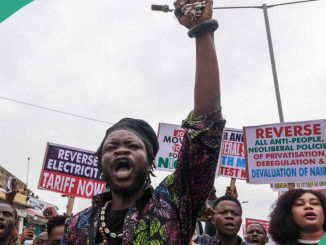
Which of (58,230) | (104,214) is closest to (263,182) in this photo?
(58,230)

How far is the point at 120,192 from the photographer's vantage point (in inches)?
66.7

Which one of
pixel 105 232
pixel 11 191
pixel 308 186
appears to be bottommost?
pixel 105 232

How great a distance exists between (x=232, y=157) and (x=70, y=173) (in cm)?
272

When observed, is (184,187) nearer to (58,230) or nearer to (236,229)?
(236,229)

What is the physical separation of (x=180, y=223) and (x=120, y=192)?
0.27m

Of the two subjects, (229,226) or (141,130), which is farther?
(229,226)

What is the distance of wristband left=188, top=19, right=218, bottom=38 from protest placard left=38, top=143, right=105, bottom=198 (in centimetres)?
615

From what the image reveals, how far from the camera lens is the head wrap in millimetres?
1779

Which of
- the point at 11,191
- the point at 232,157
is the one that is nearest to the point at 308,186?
the point at 232,157

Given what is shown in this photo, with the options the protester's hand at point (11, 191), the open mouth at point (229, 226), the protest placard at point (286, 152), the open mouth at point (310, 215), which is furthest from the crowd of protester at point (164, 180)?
the protest placard at point (286, 152)

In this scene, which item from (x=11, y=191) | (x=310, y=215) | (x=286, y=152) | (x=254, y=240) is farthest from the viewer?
(x=286, y=152)

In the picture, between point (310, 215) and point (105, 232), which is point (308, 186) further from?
point (105, 232)

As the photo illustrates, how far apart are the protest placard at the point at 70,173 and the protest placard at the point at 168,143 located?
111 centimetres

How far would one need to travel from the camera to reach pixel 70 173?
25.1 ft
